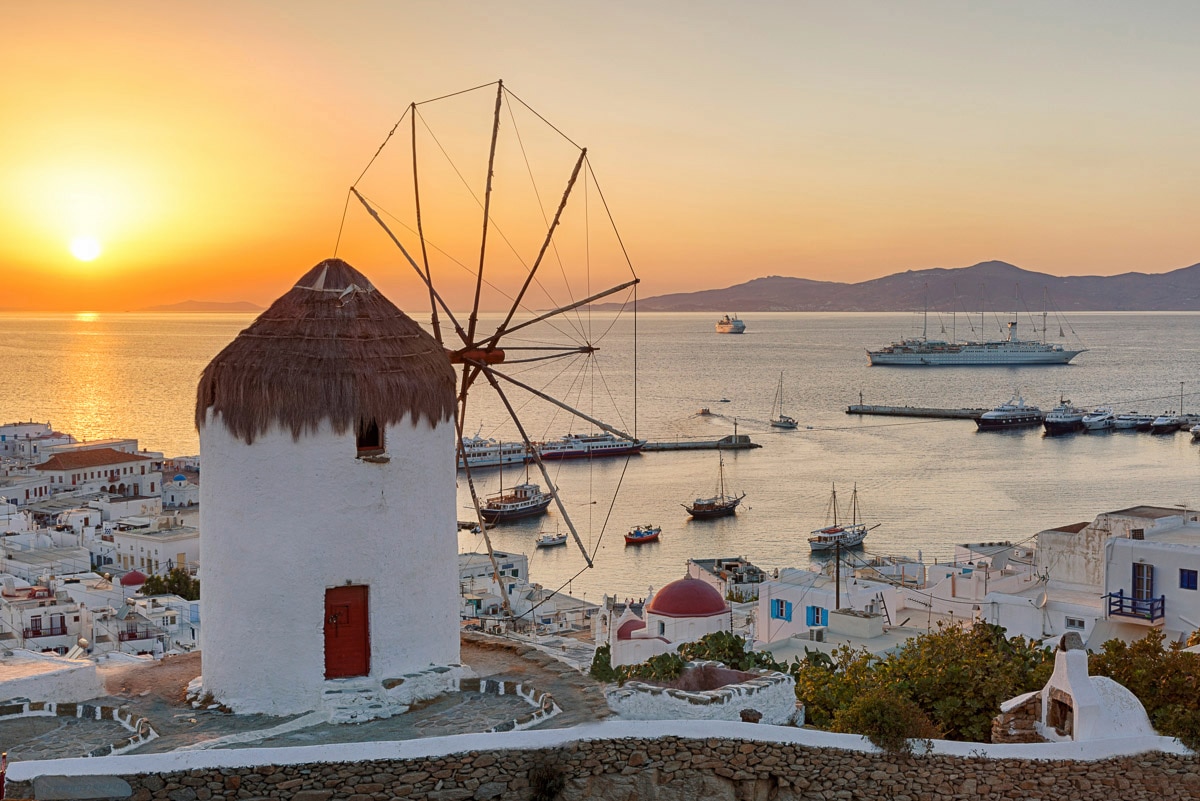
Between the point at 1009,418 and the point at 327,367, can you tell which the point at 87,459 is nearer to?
the point at 1009,418

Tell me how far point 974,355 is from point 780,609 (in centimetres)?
13977

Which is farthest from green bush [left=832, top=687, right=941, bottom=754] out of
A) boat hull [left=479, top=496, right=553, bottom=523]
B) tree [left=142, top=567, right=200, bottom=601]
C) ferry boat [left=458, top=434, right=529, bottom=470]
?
ferry boat [left=458, top=434, right=529, bottom=470]

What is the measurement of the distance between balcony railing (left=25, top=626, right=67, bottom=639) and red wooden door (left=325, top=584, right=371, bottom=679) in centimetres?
2553

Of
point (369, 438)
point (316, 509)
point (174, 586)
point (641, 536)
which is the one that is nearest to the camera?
point (316, 509)

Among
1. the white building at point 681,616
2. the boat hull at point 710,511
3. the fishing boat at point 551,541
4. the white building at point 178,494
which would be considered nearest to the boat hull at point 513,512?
the fishing boat at point 551,541

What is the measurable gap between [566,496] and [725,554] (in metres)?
17.4

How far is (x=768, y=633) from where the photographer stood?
94.0 ft

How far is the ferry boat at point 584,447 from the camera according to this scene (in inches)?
3285

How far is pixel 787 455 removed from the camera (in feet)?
277

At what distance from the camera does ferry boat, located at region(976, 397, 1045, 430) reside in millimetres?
96938

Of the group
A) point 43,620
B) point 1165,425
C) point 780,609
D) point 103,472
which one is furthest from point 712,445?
point 780,609

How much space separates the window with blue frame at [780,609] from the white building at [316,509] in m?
17.7

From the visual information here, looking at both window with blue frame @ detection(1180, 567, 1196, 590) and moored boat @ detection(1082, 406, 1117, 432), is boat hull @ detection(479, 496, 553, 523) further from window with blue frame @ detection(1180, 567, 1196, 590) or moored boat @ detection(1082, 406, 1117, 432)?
moored boat @ detection(1082, 406, 1117, 432)

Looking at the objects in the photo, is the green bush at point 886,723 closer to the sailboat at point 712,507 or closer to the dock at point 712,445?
the sailboat at point 712,507
